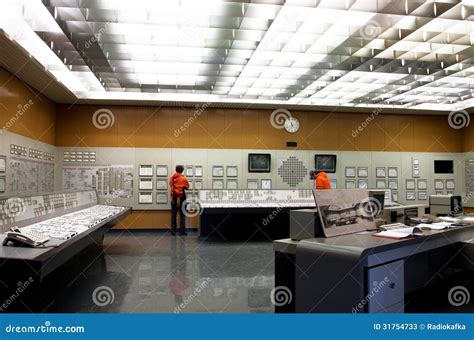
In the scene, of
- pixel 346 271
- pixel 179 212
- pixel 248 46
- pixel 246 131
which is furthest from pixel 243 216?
pixel 346 271

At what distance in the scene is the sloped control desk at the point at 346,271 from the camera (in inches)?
88.7

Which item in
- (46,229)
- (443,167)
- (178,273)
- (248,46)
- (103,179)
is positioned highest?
(248,46)

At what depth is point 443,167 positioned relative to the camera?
9.66 meters

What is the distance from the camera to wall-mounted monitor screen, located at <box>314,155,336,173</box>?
8992 mm

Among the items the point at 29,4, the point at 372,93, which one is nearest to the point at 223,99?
the point at 372,93

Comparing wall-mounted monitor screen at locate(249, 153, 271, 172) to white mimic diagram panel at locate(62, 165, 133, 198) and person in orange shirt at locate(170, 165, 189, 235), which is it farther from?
white mimic diagram panel at locate(62, 165, 133, 198)

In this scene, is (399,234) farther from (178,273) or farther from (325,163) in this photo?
(325,163)

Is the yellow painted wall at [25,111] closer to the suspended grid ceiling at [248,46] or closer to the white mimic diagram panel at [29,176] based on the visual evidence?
the white mimic diagram panel at [29,176]

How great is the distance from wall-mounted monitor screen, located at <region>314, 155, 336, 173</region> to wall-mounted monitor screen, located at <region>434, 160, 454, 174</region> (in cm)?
298

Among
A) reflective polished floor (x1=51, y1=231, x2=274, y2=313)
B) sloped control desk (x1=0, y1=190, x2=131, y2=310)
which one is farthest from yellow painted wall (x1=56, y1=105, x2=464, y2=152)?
reflective polished floor (x1=51, y1=231, x2=274, y2=313)

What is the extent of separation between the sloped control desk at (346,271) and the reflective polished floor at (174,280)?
688 millimetres

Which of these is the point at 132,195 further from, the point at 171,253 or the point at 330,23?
the point at 330,23

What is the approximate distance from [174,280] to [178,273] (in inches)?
12.6

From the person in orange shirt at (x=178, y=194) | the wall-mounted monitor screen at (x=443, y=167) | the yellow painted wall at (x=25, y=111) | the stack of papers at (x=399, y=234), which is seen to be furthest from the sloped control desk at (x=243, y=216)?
the wall-mounted monitor screen at (x=443, y=167)
